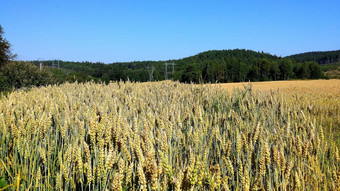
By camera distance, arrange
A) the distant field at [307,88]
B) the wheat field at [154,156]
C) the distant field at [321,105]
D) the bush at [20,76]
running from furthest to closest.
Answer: the bush at [20,76]
the distant field at [307,88]
the distant field at [321,105]
the wheat field at [154,156]

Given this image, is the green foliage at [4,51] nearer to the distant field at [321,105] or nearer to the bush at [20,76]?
the bush at [20,76]

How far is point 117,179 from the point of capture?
115 cm

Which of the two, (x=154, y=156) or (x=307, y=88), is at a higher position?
(x=307, y=88)

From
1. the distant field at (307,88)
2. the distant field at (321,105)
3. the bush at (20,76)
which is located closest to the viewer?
the distant field at (321,105)

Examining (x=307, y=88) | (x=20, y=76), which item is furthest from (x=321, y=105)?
(x=20, y=76)

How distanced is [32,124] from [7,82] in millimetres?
13679

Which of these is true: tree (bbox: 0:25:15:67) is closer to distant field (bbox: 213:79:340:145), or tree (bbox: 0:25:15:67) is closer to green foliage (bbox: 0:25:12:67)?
green foliage (bbox: 0:25:12:67)

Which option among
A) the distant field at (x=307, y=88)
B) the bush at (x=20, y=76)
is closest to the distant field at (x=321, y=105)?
the distant field at (x=307, y=88)

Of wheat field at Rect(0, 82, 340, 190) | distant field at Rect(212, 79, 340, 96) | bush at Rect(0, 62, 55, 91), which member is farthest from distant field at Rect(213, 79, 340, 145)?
bush at Rect(0, 62, 55, 91)

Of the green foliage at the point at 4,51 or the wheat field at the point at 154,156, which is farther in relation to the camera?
the green foliage at the point at 4,51

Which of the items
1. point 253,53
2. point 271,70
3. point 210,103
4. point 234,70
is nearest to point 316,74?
point 271,70

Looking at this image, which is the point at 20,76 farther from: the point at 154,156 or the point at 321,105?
the point at 154,156

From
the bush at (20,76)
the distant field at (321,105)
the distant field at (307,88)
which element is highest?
the bush at (20,76)

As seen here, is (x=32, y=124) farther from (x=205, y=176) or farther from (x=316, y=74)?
(x=316, y=74)
